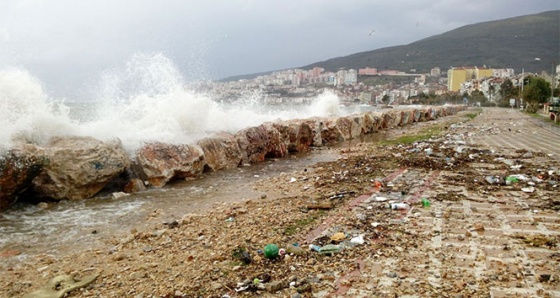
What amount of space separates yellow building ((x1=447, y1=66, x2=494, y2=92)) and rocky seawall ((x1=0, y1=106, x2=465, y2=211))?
11902 cm

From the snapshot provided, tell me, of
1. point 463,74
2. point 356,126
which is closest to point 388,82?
point 463,74

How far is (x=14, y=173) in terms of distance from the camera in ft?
20.7

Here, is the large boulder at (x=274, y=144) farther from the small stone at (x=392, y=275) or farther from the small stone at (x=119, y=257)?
the small stone at (x=392, y=275)

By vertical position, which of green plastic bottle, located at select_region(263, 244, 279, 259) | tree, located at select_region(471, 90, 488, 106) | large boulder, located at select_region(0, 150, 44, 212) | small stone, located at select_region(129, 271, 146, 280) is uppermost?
large boulder, located at select_region(0, 150, 44, 212)

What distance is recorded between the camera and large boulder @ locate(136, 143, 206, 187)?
26.8ft

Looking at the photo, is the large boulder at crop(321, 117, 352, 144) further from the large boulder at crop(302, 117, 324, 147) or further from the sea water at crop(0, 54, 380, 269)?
the sea water at crop(0, 54, 380, 269)

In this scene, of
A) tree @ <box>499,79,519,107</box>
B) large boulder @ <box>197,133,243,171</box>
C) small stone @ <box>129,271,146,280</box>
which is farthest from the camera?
tree @ <box>499,79,519,107</box>

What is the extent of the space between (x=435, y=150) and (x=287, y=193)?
19.6ft

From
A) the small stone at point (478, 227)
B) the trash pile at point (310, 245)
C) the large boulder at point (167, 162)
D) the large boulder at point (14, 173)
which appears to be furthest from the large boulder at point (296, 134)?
the small stone at point (478, 227)

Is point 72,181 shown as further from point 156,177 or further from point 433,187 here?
point 433,187

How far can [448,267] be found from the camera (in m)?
3.40

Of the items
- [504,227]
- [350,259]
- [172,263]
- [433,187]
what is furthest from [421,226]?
[172,263]

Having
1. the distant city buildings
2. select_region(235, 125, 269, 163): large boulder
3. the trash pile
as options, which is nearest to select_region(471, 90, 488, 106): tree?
the distant city buildings

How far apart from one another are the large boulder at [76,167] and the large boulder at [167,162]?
0.49 meters
